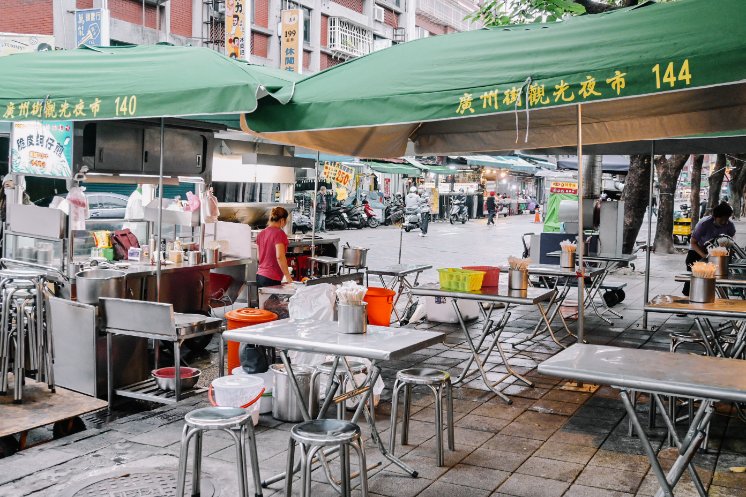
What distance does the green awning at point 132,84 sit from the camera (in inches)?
196

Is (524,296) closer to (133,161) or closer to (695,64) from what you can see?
(695,64)

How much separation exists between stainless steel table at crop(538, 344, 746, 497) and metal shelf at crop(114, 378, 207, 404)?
12.0 feet

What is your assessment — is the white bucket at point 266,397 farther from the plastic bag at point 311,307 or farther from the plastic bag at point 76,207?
the plastic bag at point 76,207

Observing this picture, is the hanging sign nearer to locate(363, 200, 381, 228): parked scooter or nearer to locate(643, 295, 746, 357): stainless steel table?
locate(643, 295, 746, 357): stainless steel table

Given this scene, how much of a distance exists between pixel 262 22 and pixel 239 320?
25741 millimetres

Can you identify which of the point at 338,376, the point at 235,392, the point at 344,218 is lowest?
the point at 235,392

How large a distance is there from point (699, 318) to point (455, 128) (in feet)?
11.1

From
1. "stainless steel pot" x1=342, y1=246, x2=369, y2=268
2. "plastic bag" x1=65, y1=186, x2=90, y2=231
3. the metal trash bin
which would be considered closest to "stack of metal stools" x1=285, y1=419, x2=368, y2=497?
the metal trash bin

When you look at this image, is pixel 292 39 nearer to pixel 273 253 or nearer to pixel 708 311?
pixel 273 253

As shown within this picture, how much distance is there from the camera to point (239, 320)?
607 cm

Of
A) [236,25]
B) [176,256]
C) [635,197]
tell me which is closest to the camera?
[176,256]

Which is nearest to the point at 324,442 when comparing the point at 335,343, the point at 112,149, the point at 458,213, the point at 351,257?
the point at 335,343

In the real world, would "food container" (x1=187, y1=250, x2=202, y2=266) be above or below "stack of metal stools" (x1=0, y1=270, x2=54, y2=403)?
above

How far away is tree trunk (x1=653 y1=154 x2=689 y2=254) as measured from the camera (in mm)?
18891
